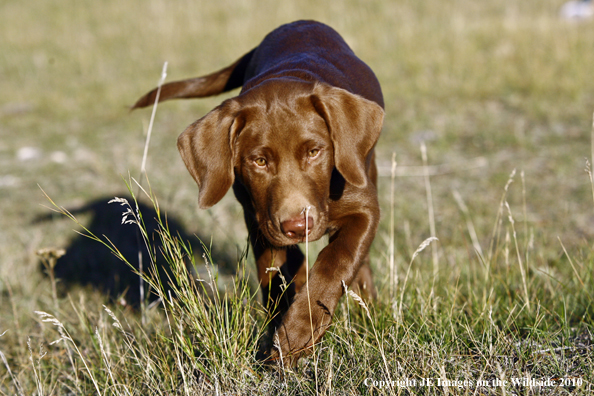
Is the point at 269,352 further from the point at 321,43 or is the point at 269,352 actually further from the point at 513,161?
the point at 513,161

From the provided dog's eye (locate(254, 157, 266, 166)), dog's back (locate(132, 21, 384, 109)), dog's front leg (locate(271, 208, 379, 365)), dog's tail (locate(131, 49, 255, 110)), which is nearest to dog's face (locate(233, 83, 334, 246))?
dog's eye (locate(254, 157, 266, 166))

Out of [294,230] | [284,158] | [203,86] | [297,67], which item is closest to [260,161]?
[284,158]

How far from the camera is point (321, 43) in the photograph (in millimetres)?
3268

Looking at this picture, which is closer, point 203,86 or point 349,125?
point 349,125

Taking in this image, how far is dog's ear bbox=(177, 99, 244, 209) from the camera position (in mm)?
2377

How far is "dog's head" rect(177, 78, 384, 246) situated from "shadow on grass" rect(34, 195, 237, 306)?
1.37m

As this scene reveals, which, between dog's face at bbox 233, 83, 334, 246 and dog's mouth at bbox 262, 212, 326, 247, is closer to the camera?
dog's mouth at bbox 262, 212, 326, 247

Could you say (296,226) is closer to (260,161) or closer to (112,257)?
(260,161)

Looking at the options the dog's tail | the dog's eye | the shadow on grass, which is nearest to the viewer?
the dog's eye

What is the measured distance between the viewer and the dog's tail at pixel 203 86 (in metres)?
3.56

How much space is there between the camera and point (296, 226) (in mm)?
2174

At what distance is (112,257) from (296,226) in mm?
2799

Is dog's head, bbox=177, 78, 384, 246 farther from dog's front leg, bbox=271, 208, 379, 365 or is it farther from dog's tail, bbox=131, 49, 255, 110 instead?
dog's tail, bbox=131, 49, 255, 110

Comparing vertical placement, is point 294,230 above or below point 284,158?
below
